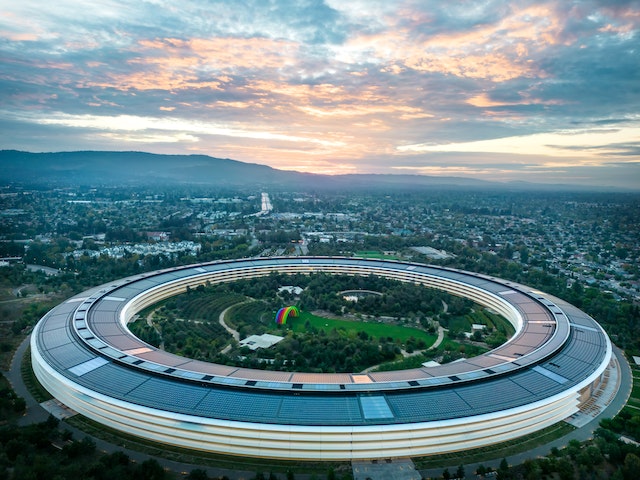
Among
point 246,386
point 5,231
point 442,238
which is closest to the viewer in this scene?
point 246,386

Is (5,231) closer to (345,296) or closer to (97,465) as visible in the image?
(345,296)

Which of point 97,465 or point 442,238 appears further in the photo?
point 442,238

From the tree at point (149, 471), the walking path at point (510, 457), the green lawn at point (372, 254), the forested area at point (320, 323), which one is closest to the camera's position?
the tree at point (149, 471)

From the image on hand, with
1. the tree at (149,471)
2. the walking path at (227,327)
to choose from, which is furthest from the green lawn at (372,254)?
the tree at (149,471)

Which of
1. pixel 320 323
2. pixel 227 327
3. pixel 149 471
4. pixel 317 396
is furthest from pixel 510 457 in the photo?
pixel 227 327

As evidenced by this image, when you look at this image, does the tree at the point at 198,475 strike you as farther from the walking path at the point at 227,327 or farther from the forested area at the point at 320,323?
the walking path at the point at 227,327

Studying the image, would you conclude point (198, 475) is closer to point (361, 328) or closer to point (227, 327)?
point (227, 327)

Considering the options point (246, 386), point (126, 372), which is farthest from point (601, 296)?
point (126, 372)

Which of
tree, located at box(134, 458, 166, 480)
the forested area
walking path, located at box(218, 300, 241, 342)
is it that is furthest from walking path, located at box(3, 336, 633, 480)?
walking path, located at box(218, 300, 241, 342)
